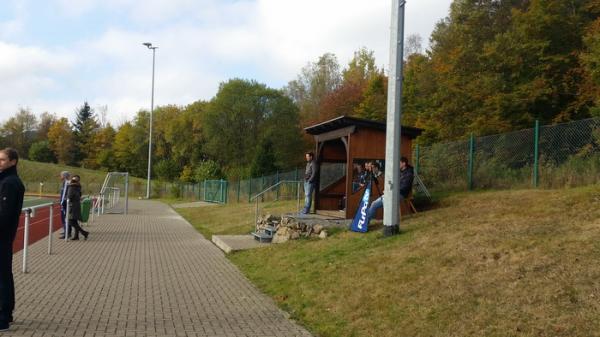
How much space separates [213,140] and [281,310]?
2385 inches

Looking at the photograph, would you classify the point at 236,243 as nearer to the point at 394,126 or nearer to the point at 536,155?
the point at 394,126

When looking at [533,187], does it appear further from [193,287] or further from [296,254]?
[193,287]

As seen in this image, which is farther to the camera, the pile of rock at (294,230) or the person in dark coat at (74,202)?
the person in dark coat at (74,202)

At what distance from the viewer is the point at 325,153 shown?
16.4m

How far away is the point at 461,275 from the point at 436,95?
89.0 feet

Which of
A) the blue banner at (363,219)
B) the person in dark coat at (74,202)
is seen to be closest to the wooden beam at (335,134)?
the blue banner at (363,219)

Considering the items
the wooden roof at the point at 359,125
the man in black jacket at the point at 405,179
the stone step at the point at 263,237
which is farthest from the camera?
the stone step at the point at 263,237

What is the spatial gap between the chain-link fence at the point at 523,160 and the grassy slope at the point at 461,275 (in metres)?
2.00

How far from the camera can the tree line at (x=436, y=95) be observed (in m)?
28.0

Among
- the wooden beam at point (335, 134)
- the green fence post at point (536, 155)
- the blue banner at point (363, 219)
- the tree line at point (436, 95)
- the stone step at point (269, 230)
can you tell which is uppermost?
the tree line at point (436, 95)

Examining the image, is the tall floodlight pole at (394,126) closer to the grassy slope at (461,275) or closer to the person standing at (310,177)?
the grassy slope at (461,275)

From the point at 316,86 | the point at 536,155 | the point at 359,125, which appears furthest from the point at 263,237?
the point at 316,86

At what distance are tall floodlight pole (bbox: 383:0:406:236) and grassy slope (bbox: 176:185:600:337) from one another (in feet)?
1.52

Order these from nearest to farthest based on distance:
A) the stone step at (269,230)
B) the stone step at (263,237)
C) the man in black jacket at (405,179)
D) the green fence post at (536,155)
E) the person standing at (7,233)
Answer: the person standing at (7,233), the man in black jacket at (405,179), the green fence post at (536,155), the stone step at (263,237), the stone step at (269,230)
